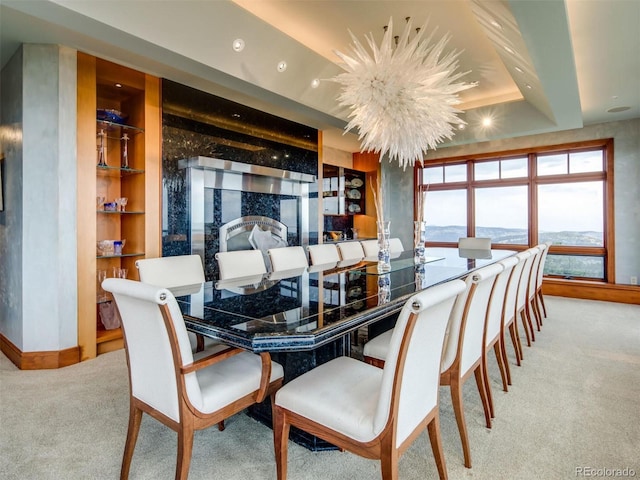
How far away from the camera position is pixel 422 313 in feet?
3.84

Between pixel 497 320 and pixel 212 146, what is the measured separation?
11.2 ft

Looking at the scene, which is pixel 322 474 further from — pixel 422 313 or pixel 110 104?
pixel 110 104

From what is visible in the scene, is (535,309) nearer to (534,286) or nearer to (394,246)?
(534,286)

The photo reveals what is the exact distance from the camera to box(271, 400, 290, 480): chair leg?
1456 mm

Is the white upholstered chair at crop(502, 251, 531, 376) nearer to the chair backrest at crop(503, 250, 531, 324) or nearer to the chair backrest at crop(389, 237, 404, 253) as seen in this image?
the chair backrest at crop(503, 250, 531, 324)

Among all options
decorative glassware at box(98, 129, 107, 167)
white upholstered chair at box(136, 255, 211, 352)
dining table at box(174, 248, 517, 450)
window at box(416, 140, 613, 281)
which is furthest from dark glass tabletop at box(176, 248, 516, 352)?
window at box(416, 140, 613, 281)

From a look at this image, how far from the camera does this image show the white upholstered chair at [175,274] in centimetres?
220

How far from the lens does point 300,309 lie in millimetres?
1660

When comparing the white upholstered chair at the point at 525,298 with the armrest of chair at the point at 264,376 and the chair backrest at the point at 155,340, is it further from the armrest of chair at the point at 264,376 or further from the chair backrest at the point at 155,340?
the chair backrest at the point at 155,340

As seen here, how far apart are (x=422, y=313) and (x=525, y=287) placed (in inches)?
107

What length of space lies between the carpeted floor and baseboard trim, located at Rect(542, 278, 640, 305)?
2.87 m

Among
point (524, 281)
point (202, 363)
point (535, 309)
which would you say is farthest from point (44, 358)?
point (535, 309)

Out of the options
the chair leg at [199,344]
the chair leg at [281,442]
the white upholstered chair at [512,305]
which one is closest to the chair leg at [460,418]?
the chair leg at [281,442]

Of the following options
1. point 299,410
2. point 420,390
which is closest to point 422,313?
point 420,390
